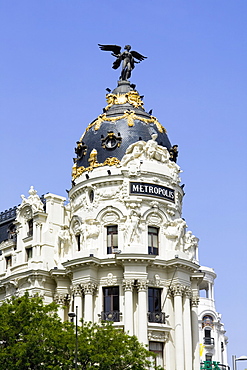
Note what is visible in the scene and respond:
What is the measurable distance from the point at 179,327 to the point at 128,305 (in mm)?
4778

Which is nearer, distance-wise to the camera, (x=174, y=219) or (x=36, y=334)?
(x=36, y=334)

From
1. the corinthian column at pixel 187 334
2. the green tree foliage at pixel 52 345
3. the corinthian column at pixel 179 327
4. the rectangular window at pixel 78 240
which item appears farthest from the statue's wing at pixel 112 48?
the green tree foliage at pixel 52 345

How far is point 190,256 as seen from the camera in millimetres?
64938

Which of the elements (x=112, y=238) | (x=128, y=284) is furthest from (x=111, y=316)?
(x=112, y=238)

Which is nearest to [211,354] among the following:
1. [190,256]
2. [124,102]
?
[190,256]

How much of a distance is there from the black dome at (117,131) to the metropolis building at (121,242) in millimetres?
108

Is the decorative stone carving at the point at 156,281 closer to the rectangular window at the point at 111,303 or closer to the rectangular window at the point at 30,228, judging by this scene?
the rectangular window at the point at 111,303

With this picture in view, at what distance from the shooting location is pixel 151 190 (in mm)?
63156

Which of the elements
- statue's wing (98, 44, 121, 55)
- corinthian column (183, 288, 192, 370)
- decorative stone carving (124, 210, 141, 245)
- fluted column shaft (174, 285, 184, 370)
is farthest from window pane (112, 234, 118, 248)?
statue's wing (98, 44, 121, 55)

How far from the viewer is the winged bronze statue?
2859 inches

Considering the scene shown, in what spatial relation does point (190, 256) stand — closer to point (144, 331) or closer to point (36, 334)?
point (144, 331)

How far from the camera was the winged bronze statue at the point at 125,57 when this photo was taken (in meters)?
72.6

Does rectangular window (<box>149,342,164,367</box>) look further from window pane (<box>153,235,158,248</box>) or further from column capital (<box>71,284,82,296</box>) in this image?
window pane (<box>153,235,158,248</box>)

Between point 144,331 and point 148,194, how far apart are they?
38.6ft
